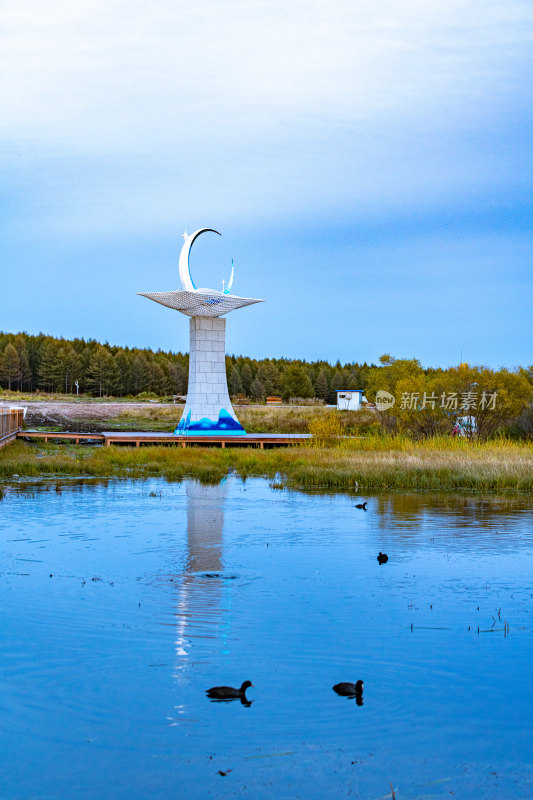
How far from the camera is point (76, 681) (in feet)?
21.8

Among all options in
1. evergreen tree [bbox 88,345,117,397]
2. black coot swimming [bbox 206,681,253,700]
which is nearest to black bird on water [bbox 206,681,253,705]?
black coot swimming [bbox 206,681,253,700]

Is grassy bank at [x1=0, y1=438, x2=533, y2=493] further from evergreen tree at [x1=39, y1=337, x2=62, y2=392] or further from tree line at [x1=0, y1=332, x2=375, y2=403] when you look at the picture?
evergreen tree at [x1=39, y1=337, x2=62, y2=392]

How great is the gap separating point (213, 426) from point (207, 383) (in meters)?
1.77

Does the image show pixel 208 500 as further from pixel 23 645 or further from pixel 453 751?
pixel 453 751

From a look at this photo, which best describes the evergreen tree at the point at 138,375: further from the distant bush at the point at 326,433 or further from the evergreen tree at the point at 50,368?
the distant bush at the point at 326,433

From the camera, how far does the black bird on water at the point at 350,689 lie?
6.26 metres

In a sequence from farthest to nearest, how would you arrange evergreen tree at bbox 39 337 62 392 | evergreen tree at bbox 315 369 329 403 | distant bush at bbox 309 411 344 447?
evergreen tree at bbox 315 369 329 403 < evergreen tree at bbox 39 337 62 392 < distant bush at bbox 309 411 344 447

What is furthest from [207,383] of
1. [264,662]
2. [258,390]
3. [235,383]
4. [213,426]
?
[235,383]

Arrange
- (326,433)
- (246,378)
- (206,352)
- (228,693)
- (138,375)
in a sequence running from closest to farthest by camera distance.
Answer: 1. (228,693)
2. (326,433)
3. (206,352)
4. (138,375)
5. (246,378)

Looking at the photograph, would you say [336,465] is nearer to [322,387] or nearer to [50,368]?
[50,368]

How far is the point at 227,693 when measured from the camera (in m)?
6.22

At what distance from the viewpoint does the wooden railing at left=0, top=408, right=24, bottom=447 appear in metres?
30.0

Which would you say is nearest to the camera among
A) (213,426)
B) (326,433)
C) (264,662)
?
(264,662)

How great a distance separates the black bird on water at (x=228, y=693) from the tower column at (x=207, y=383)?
27851mm
